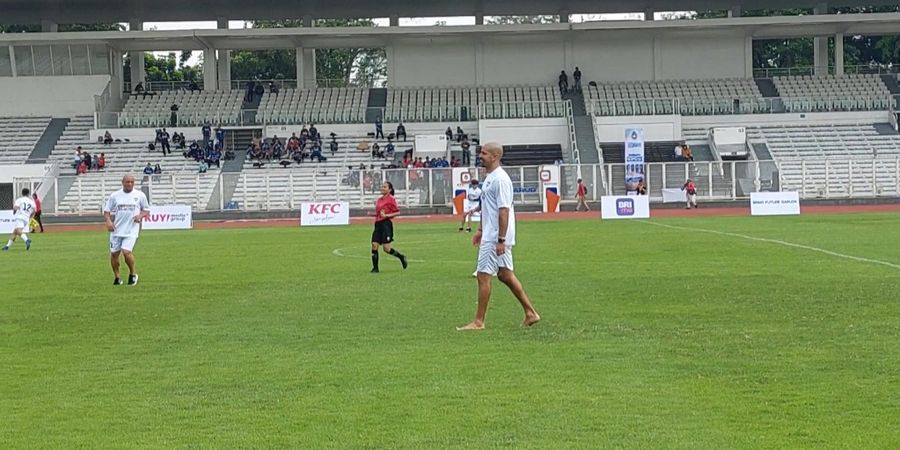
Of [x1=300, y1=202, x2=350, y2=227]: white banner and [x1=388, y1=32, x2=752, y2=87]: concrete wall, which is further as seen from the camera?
[x1=388, y1=32, x2=752, y2=87]: concrete wall

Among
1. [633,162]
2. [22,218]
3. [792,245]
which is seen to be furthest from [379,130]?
[792,245]

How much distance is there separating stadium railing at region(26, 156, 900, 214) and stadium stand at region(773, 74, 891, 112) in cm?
1474

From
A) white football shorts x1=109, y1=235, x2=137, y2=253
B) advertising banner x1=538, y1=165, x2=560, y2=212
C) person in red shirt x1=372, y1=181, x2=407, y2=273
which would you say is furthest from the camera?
advertising banner x1=538, y1=165, x2=560, y2=212

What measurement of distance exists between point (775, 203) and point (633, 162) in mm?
8113

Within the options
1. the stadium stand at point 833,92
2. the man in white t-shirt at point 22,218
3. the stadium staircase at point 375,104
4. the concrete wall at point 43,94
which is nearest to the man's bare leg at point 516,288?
the man in white t-shirt at point 22,218

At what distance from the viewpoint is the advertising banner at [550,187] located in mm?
53938

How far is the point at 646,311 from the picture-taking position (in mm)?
14727

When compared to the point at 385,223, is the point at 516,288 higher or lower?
lower

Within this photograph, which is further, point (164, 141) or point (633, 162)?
point (164, 141)

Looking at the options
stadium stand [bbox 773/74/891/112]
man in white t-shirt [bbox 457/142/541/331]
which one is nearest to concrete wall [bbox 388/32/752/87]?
stadium stand [bbox 773/74/891/112]

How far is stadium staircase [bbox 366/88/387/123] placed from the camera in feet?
228

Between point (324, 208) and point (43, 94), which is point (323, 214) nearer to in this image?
point (324, 208)

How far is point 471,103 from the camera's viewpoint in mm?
72562

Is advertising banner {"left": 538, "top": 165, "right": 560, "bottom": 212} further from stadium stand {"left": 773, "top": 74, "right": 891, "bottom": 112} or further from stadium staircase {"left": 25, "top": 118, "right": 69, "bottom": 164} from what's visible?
stadium staircase {"left": 25, "top": 118, "right": 69, "bottom": 164}
